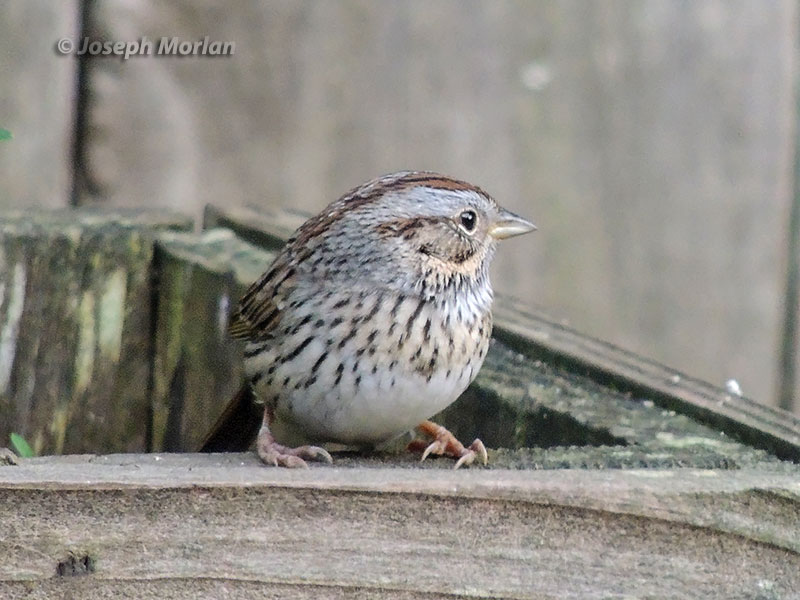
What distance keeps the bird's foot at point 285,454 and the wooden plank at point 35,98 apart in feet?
5.18

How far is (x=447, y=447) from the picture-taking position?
202 centimetres

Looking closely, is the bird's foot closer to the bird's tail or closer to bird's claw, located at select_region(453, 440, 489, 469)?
bird's claw, located at select_region(453, 440, 489, 469)

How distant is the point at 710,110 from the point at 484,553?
255 cm

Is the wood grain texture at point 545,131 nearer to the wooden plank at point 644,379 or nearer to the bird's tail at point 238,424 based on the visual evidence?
the wooden plank at point 644,379

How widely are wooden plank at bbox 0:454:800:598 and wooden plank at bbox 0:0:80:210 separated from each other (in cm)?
199

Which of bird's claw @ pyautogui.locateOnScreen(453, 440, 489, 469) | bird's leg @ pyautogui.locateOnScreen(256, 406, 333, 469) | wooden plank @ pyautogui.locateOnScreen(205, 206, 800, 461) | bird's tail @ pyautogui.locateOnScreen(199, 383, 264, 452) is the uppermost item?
wooden plank @ pyautogui.locateOnScreen(205, 206, 800, 461)

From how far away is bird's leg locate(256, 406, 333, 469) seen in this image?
1788mm

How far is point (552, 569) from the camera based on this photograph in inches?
61.7

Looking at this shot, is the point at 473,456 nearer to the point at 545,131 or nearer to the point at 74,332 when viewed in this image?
the point at 74,332

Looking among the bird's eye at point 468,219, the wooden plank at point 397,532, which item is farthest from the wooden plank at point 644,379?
the wooden plank at point 397,532

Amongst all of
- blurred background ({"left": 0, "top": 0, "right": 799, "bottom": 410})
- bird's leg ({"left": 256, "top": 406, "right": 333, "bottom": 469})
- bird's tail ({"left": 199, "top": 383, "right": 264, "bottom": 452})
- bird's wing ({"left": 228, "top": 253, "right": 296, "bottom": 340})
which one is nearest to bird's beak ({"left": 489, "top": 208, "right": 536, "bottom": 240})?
bird's wing ({"left": 228, "top": 253, "right": 296, "bottom": 340})

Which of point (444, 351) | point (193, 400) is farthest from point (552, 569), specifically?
point (193, 400)

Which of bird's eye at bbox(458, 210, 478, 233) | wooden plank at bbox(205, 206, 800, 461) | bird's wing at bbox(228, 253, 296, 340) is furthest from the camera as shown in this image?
bird's eye at bbox(458, 210, 478, 233)

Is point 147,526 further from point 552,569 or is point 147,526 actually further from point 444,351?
point 444,351
